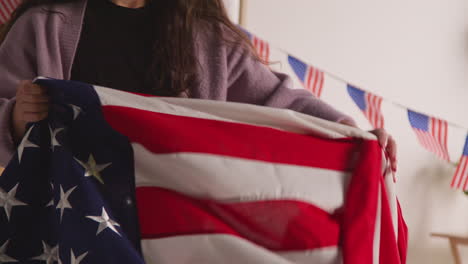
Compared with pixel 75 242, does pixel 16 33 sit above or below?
above

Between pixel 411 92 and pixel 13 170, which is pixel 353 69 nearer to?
pixel 411 92

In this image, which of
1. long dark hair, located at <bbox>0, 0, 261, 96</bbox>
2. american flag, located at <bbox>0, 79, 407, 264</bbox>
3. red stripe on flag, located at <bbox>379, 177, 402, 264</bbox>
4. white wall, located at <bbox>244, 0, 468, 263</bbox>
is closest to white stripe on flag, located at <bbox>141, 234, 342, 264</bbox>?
american flag, located at <bbox>0, 79, 407, 264</bbox>

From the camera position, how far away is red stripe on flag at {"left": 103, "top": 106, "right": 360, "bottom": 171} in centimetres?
→ 69

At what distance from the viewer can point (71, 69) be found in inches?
40.7

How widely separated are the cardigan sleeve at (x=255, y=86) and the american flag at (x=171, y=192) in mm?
328

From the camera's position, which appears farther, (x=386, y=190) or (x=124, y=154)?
(x=386, y=190)

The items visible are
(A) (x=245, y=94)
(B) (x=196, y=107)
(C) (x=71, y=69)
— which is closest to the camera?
(B) (x=196, y=107)

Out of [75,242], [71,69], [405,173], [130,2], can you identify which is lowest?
[405,173]

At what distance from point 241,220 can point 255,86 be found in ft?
1.66

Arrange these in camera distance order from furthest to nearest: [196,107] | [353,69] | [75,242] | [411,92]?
[411,92], [353,69], [196,107], [75,242]

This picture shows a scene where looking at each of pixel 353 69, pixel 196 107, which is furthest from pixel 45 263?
pixel 353 69

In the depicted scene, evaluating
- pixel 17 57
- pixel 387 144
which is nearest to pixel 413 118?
pixel 387 144

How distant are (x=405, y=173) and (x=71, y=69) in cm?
184

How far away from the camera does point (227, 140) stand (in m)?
0.73
